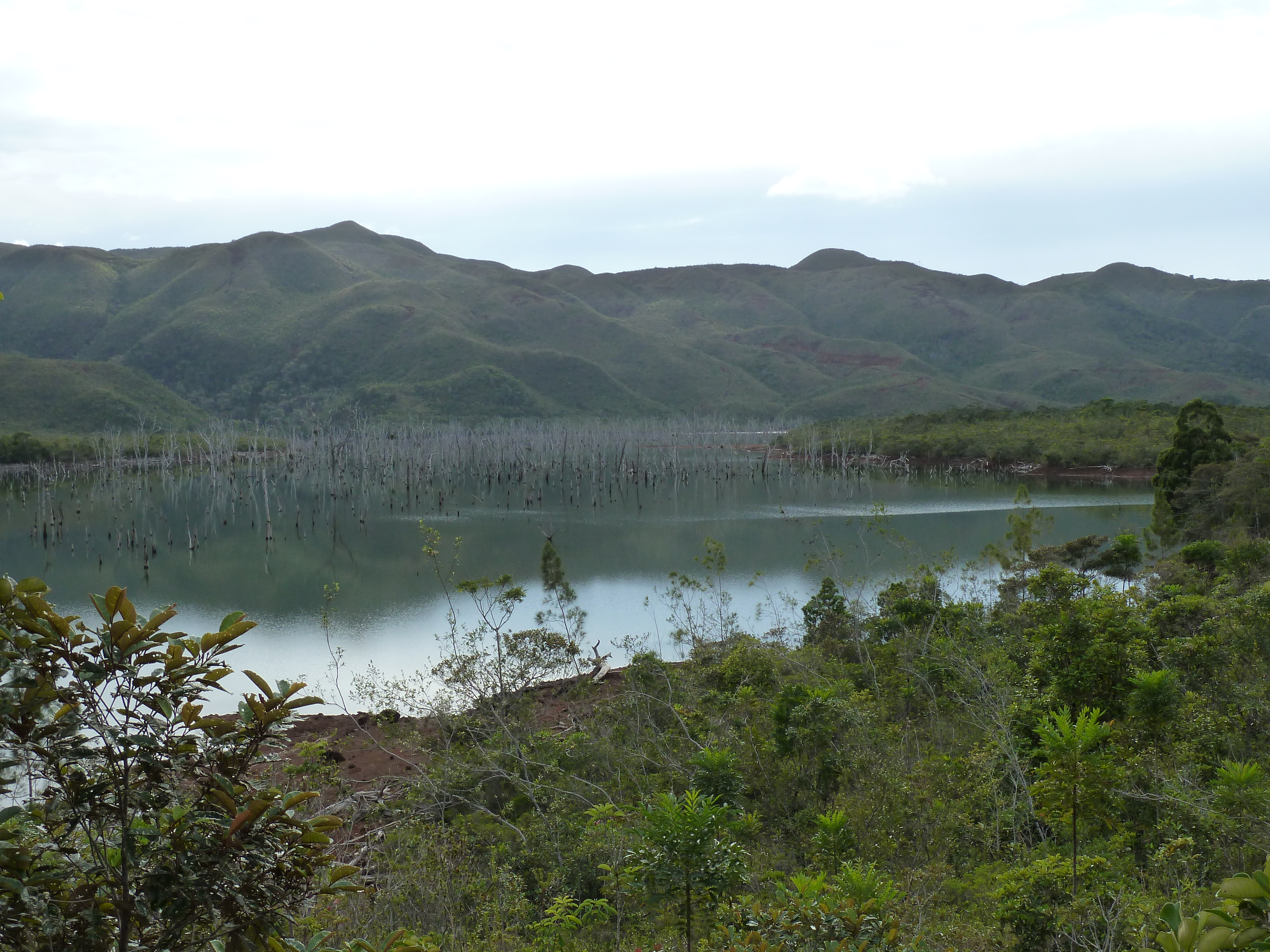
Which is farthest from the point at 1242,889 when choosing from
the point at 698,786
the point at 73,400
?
the point at 73,400

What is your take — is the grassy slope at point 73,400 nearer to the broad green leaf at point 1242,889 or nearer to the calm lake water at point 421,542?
the calm lake water at point 421,542

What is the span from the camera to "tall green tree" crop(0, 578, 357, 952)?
1.75 metres

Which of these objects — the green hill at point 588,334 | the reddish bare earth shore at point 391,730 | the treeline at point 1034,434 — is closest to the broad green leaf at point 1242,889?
the reddish bare earth shore at point 391,730

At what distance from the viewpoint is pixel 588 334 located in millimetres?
114312

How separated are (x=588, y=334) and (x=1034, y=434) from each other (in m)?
68.9

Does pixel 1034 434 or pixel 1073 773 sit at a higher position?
pixel 1034 434

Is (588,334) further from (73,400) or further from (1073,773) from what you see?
(1073,773)

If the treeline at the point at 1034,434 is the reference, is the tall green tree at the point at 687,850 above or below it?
below

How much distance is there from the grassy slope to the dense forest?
6465 cm

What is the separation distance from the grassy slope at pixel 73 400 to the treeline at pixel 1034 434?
2133 inches

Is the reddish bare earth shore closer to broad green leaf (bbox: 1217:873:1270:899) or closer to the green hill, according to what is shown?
broad green leaf (bbox: 1217:873:1270:899)

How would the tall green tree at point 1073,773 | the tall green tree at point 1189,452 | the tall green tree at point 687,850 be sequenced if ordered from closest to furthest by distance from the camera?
the tall green tree at point 687,850, the tall green tree at point 1073,773, the tall green tree at point 1189,452

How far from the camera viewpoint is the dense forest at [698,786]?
5.99 feet

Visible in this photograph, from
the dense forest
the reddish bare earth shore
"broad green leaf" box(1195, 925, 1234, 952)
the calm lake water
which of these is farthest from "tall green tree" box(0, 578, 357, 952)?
the calm lake water
